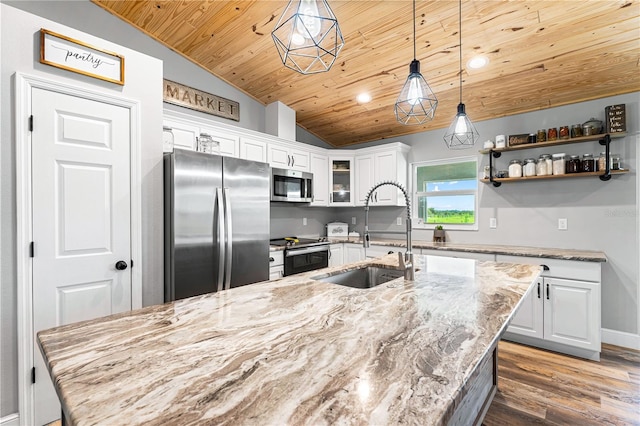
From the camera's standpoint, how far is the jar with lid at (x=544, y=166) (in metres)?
3.07

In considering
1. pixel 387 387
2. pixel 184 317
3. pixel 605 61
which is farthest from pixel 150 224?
pixel 605 61

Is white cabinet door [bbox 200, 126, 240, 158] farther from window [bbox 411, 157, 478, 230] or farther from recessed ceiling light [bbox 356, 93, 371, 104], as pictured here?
window [bbox 411, 157, 478, 230]

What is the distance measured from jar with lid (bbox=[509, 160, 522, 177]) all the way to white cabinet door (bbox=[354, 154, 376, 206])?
1.67m

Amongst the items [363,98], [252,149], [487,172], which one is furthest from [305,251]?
[487,172]

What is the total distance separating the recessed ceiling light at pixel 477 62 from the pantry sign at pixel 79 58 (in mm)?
2881

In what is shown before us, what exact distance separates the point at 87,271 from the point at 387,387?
2141 millimetres

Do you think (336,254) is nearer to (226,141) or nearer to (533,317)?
(226,141)

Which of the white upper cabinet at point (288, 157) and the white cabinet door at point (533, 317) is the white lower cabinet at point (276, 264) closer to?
the white upper cabinet at point (288, 157)

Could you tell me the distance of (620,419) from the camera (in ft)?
6.11

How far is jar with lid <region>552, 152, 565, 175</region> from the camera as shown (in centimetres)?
299

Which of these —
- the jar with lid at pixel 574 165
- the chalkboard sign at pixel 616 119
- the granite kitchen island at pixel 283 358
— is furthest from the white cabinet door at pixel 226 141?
the chalkboard sign at pixel 616 119

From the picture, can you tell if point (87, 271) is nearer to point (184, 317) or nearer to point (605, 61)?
point (184, 317)

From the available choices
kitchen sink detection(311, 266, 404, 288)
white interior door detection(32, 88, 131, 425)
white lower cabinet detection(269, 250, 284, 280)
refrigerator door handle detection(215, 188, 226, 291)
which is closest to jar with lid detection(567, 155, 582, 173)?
kitchen sink detection(311, 266, 404, 288)

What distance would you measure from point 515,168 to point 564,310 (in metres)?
1.47
